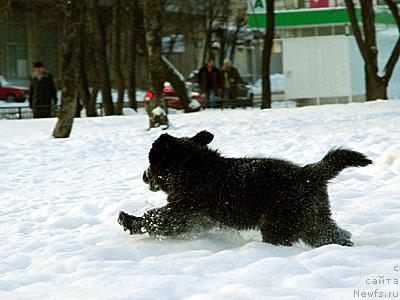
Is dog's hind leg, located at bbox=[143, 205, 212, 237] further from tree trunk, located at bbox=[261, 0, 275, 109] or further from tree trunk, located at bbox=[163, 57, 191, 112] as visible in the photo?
tree trunk, located at bbox=[261, 0, 275, 109]

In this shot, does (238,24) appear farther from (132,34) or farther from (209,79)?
(209,79)

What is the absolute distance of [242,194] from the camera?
5.52 m

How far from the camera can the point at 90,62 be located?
105 feet

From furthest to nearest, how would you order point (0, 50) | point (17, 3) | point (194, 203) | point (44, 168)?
point (0, 50) < point (17, 3) < point (44, 168) < point (194, 203)

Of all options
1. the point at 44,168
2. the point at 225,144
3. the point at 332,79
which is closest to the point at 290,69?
the point at 332,79

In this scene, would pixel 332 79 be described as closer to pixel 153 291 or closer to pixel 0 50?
→ pixel 0 50

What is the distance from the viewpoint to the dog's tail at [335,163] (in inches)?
213

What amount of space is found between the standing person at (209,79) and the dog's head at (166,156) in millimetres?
21145

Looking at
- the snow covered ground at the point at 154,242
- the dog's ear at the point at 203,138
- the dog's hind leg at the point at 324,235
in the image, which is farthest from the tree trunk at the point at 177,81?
the dog's hind leg at the point at 324,235

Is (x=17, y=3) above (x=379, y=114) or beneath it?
above

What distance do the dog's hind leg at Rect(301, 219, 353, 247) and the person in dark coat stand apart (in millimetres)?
17257

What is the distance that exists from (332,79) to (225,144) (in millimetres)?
20760

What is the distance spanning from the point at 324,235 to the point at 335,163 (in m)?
0.47

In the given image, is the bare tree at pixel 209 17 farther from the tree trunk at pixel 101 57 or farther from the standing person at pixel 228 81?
the tree trunk at pixel 101 57
